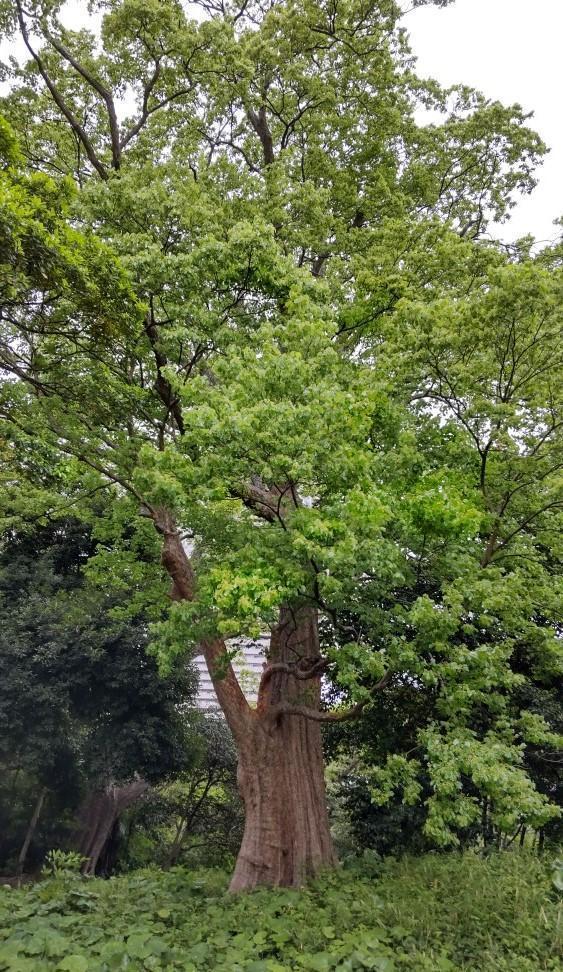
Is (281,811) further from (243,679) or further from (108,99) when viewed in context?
(108,99)

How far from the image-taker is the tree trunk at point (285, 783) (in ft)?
22.9

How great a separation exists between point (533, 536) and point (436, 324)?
311 centimetres

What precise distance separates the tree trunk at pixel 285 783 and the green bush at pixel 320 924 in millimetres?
447

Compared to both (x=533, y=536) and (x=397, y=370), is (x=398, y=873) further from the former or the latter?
(x=397, y=370)

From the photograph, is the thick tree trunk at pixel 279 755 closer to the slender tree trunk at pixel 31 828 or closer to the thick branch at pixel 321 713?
the thick branch at pixel 321 713

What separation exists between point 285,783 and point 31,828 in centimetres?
765

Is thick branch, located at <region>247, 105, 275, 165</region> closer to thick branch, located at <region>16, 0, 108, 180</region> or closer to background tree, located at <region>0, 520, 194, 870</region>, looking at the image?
thick branch, located at <region>16, 0, 108, 180</region>

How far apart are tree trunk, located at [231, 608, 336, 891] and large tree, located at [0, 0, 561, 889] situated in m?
0.03

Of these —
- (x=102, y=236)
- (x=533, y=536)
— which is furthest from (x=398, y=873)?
(x=102, y=236)

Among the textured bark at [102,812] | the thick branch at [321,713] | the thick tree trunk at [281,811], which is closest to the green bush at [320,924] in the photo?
the thick tree trunk at [281,811]

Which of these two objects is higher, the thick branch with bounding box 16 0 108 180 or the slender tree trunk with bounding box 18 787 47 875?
the thick branch with bounding box 16 0 108 180

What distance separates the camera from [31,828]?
1198cm

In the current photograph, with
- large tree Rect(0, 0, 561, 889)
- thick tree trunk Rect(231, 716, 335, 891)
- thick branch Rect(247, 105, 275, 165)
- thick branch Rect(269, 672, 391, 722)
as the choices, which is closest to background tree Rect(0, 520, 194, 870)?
large tree Rect(0, 0, 561, 889)

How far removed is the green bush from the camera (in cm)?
428
